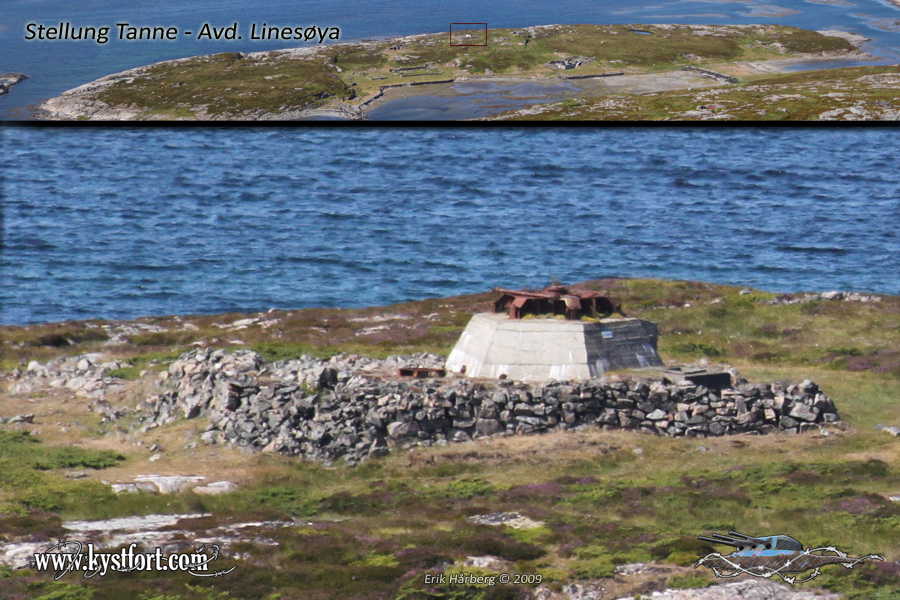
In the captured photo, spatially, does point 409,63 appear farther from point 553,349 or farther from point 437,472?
point 437,472

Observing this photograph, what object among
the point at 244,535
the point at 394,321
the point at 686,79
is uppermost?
the point at 686,79

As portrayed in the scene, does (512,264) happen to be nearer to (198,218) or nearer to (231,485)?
(198,218)

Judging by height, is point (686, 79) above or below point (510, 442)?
above

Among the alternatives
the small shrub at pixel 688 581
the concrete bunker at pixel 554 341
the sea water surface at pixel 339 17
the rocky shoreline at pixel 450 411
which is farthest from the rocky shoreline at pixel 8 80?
the small shrub at pixel 688 581

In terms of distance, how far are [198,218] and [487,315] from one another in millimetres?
58311

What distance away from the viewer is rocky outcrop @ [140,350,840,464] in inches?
1324

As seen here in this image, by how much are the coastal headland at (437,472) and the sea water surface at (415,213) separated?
24.4m

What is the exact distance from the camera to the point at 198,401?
36844 mm

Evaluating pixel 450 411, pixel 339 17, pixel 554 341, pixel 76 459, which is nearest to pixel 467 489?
pixel 450 411

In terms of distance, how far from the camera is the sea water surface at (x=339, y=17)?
8962 cm

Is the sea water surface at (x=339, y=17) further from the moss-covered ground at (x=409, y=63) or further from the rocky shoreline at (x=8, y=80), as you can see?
the moss-covered ground at (x=409, y=63)

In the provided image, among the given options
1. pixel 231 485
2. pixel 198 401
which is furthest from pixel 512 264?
pixel 231 485

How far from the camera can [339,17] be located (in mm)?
96062

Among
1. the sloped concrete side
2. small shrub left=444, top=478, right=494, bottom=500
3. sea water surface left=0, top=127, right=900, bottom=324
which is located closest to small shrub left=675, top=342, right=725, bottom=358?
the sloped concrete side
